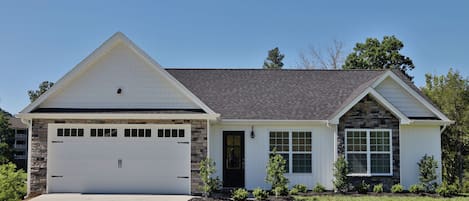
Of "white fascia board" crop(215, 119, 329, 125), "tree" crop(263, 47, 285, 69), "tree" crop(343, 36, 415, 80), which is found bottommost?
"white fascia board" crop(215, 119, 329, 125)

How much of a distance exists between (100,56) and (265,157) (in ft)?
21.1

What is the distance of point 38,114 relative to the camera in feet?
46.7

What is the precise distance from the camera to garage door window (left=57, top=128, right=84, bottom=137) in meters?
14.6

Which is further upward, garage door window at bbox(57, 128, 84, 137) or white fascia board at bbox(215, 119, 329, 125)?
white fascia board at bbox(215, 119, 329, 125)

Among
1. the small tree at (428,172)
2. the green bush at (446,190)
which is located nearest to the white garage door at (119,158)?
the small tree at (428,172)

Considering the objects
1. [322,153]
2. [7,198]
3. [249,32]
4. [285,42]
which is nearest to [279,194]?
[322,153]

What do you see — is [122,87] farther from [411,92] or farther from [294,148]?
[411,92]

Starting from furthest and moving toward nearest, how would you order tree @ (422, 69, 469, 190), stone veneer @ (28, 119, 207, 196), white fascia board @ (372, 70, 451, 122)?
1. tree @ (422, 69, 469, 190)
2. white fascia board @ (372, 70, 451, 122)
3. stone veneer @ (28, 119, 207, 196)

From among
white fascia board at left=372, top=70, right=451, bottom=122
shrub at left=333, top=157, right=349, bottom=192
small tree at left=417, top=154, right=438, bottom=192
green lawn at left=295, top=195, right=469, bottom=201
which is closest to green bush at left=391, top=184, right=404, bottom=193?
green lawn at left=295, top=195, right=469, bottom=201

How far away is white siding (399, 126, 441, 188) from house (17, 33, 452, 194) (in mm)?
35

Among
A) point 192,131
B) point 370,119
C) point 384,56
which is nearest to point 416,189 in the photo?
point 370,119

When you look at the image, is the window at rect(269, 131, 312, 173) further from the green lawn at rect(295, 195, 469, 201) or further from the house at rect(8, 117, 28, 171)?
the house at rect(8, 117, 28, 171)

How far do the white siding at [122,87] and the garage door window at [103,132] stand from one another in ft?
2.41

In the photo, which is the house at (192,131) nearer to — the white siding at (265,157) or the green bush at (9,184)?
the white siding at (265,157)
